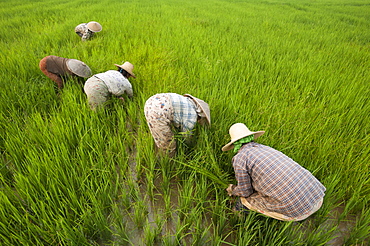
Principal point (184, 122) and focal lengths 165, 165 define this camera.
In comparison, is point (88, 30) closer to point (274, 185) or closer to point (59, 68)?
point (59, 68)

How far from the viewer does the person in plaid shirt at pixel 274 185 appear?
2.83 ft

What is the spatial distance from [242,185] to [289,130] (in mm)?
792

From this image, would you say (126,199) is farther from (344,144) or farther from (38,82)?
(38,82)

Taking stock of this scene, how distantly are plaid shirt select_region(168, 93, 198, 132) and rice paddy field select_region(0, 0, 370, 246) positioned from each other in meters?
0.16

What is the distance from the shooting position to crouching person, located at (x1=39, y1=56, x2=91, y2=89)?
1.92m

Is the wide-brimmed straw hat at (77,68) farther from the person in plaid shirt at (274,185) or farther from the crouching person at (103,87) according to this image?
the person in plaid shirt at (274,185)

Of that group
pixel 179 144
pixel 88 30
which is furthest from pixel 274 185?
pixel 88 30

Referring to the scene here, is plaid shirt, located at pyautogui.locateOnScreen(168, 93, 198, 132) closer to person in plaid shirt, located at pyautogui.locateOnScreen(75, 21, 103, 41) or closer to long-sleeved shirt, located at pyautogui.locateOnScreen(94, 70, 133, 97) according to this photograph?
long-sleeved shirt, located at pyautogui.locateOnScreen(94, 70, 133, 97)

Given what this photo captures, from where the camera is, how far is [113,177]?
114 centimetres

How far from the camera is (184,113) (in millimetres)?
1332

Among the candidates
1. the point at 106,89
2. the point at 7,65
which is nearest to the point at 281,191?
the point at 106,89

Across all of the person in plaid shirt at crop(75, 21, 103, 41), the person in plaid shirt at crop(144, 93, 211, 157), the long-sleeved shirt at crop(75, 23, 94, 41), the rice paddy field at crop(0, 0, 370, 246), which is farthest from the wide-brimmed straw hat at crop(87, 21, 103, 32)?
the person in plaid shirt at crop(144, 93, 211, 157)

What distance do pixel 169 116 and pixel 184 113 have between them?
124 millimetres

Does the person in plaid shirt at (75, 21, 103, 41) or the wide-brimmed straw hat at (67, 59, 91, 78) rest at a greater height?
the person in plaid shirt at (75, 21, 103, 41)
